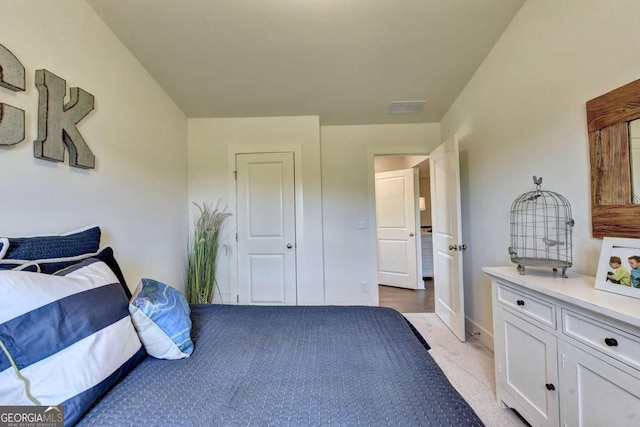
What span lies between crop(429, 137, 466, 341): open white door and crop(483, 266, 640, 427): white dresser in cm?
86

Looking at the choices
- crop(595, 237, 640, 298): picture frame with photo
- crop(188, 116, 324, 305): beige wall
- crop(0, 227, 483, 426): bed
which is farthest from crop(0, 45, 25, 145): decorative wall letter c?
crop(595, 237, 640, 298): picture frame with photo

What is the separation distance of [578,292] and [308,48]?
227 centimetres

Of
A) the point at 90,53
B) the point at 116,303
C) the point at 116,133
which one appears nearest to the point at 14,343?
the point at 116,303

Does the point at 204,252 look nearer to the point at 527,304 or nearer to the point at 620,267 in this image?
the point at 527,304

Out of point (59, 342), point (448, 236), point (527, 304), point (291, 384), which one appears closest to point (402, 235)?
point (448, 236)

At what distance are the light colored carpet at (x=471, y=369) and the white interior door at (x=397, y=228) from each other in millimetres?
1574

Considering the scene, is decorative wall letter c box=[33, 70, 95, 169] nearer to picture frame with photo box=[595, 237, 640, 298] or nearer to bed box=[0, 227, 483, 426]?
bed box=[0, 227, 483, 426]

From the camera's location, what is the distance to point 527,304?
1.42 metres

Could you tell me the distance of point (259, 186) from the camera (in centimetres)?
323

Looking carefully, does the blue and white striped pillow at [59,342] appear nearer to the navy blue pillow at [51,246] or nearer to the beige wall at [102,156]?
the navy blue pillow at [51,246]

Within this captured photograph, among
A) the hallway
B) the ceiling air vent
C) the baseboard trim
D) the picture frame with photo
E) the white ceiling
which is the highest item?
→ the white ceiling

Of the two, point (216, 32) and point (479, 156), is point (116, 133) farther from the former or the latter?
point (479, 156)

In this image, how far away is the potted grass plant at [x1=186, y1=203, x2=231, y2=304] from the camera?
2.95 metres

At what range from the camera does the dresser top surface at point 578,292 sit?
936 mm
